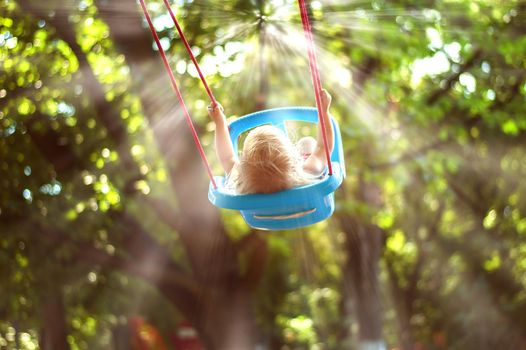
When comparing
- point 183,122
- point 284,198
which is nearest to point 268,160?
point 284,198

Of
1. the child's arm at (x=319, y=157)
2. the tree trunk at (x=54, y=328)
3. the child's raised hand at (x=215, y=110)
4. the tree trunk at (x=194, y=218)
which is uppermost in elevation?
the child's raised hand at (x=215, y=110)

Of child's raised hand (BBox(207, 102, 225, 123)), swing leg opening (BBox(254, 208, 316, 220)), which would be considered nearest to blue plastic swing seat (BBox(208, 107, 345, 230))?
swing leg opening (BBox(254, 208, 316, 220))

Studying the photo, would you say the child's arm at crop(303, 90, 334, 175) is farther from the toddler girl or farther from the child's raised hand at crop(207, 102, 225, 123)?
the child's raised hand at crop(207, 102, 225, 123)

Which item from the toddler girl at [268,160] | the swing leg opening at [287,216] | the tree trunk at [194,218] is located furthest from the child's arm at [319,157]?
the tree trunk at [194,218]

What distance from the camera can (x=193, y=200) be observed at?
7340 millimetres

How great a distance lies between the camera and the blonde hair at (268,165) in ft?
9.33

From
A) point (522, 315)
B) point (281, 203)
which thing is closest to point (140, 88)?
point (281, 203)

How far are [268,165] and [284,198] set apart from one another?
0.78 ft

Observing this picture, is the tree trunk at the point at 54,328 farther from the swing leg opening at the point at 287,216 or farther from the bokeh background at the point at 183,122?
the swing leg opening at the point at 287,216

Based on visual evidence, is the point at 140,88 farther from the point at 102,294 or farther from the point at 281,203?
the point at 281,203

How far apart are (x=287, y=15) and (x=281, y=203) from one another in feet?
12.2

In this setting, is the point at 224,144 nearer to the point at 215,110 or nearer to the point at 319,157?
the point at 215,110

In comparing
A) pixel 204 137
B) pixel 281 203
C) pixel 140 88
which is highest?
pixel 281 203

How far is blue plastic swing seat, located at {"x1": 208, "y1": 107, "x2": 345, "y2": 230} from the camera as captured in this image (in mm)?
2715
